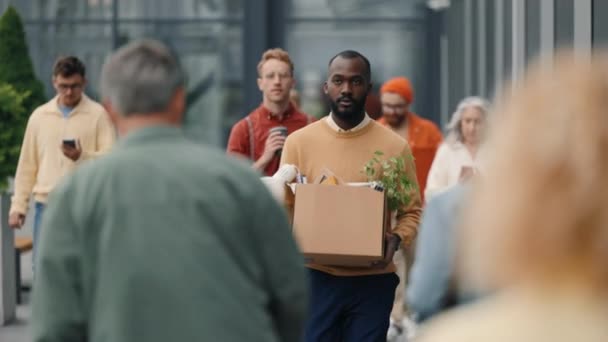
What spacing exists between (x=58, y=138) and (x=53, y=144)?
0.17 feet

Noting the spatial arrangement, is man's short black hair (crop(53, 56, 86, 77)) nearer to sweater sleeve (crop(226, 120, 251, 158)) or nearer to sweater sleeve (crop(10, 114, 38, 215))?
sweater sleeve (crop(10, 114, 38, 215))

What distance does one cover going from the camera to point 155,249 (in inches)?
131

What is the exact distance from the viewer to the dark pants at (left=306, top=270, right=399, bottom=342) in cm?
613

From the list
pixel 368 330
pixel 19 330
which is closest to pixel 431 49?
pixel 19 330

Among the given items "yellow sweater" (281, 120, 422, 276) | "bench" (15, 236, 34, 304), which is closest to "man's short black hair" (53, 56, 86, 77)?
"bench" (15, 236, 34, 304)

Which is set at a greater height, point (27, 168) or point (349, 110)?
point (349, 110)

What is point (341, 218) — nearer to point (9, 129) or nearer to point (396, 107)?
point (396, 107)

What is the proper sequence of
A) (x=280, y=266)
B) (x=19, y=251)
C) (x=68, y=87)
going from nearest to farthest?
(x=280, y=266)
(x=68, y=87)
(x=19, y=251)

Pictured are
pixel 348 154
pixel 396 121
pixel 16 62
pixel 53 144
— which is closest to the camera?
pixel 348 154

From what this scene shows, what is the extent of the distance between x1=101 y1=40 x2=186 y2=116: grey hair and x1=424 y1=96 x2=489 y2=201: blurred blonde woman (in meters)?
6.52

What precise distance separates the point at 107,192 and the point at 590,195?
155cm

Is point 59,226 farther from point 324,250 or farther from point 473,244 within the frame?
point 324,250

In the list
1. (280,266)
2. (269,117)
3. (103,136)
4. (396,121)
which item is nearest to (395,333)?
(396,121)

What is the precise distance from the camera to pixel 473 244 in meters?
2.17
